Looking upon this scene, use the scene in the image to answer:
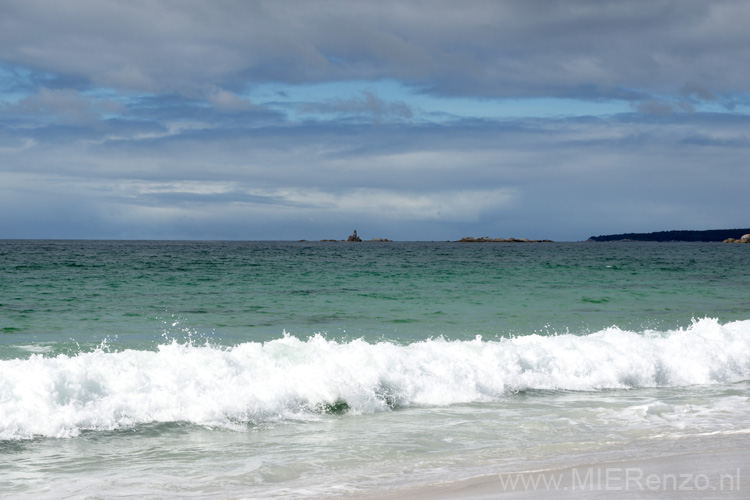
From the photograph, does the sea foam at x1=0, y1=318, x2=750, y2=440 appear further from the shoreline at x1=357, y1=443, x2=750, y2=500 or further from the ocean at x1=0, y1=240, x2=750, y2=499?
the shoreline at x1=357, y1=443, x2=750, y2=500

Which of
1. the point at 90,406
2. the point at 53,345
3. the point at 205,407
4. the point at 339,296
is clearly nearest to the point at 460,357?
the point at 205,407

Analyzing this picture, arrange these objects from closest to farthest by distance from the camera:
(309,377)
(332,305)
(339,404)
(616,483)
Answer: (616,483), (339,404), (309,377), (332,305)

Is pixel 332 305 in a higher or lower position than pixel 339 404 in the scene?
higher

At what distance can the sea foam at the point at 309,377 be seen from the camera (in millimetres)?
9359

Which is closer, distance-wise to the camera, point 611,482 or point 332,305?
point 611,482

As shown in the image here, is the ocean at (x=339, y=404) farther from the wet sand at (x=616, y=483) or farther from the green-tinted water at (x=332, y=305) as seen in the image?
the green-tinted water at (x=332, y=305)

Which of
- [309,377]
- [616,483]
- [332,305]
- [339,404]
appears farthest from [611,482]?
[332,305]

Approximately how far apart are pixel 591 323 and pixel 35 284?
2521 cm

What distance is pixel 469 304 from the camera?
25.2 meters

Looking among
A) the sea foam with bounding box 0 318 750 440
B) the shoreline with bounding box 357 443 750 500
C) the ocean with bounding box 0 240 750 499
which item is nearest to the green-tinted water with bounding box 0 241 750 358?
the ocean with bounding box 0 240 750 499

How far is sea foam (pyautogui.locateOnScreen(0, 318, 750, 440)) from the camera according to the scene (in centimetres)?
936

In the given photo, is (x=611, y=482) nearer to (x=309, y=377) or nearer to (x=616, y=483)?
(x=616, y=483)

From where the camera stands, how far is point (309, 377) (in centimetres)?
1070

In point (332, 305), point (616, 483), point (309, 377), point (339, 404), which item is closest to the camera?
point (616, 483)
